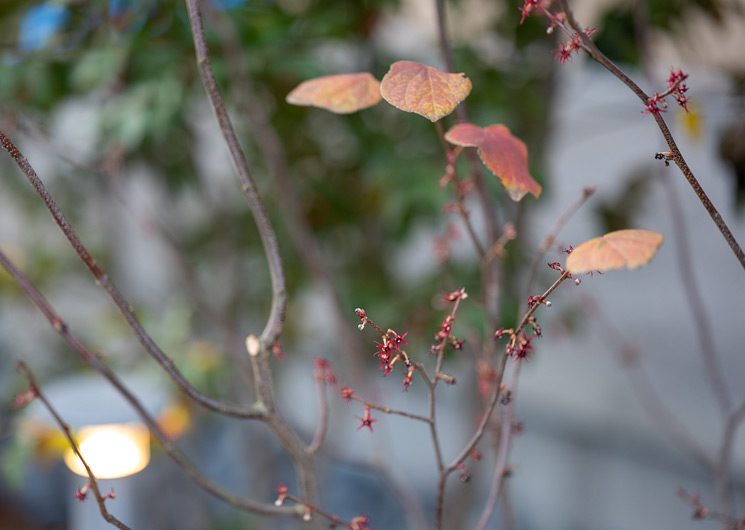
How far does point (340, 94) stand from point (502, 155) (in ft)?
0.32

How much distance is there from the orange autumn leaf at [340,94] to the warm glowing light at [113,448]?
523mm

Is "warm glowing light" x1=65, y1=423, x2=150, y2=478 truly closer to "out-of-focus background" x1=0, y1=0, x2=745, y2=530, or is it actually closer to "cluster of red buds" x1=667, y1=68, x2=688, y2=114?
"out-of-focus background" x1=0, y1=0, x2=745, y2=530

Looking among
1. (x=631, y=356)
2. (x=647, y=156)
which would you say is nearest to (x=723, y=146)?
(x=631, y=356)

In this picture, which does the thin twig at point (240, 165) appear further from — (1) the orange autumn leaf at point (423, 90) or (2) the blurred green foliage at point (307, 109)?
(2) the blurred green foliage at point (307, 109)

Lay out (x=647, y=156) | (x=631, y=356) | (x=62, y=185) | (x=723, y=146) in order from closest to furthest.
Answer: (x=723, y=146) → (x=631, y=356) → (x=647, y=156) → (x=62, y=185)

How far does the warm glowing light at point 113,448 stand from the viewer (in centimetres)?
73

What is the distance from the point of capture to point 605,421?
1.65m

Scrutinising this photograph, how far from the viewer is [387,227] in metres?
1.02

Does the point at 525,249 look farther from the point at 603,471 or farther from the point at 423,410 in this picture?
the point at 423,410

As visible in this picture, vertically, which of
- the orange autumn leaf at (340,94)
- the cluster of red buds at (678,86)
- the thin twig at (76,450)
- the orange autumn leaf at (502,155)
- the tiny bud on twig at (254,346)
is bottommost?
the thin twig at (76,450)

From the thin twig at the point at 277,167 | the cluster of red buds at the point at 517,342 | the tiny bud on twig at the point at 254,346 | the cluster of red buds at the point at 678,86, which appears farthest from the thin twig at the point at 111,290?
the thin twig at the point at 277,167

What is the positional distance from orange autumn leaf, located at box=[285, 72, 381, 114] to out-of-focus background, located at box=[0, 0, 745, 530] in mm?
134

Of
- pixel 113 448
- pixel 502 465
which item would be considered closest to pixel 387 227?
pixel 113 448

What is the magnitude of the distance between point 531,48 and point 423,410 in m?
1.29
